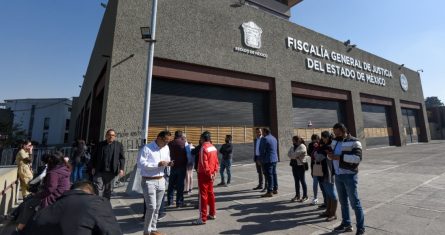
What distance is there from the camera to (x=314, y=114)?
18.6 metres

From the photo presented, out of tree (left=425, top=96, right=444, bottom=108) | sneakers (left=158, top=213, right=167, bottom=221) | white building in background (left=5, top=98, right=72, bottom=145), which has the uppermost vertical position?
tree (left=425, top=96, right=444, bottom=108)

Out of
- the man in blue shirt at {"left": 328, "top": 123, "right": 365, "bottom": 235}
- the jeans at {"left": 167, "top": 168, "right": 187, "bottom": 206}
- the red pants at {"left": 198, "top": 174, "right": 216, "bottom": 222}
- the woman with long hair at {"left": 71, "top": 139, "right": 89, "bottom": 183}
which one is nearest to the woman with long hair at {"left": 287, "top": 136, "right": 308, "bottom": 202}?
the man in blue shirt at {"left": 328, "top": 123, "right": 365, "bottom": 235}

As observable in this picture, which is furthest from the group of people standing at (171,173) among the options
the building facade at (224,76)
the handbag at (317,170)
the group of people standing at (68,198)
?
the building facade at (224,76)

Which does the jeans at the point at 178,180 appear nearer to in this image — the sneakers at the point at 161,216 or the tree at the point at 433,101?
the sneakers at the point at 161,216

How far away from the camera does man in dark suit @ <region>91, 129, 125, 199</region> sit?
4914 millimetres

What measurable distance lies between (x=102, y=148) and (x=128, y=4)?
27.5 ft

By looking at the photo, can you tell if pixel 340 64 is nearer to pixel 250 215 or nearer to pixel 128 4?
pixel 128 4

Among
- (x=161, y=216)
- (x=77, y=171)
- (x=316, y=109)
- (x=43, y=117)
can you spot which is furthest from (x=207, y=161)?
(x=43, y=117)

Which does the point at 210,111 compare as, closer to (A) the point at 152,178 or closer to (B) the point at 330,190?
(B) the point at 330,190

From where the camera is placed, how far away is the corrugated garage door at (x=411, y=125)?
29.4 meters

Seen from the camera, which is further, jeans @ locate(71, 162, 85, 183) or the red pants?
jeans @ locate(71, 162, 85, 183)

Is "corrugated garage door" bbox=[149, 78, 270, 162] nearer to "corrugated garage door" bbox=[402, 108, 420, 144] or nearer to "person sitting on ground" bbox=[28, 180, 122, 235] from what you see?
"person sitting on ground" bbox=[28, 180, 122, 235]

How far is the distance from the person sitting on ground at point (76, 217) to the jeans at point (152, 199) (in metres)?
2.34

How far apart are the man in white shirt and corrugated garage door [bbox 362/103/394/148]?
76.9ft
